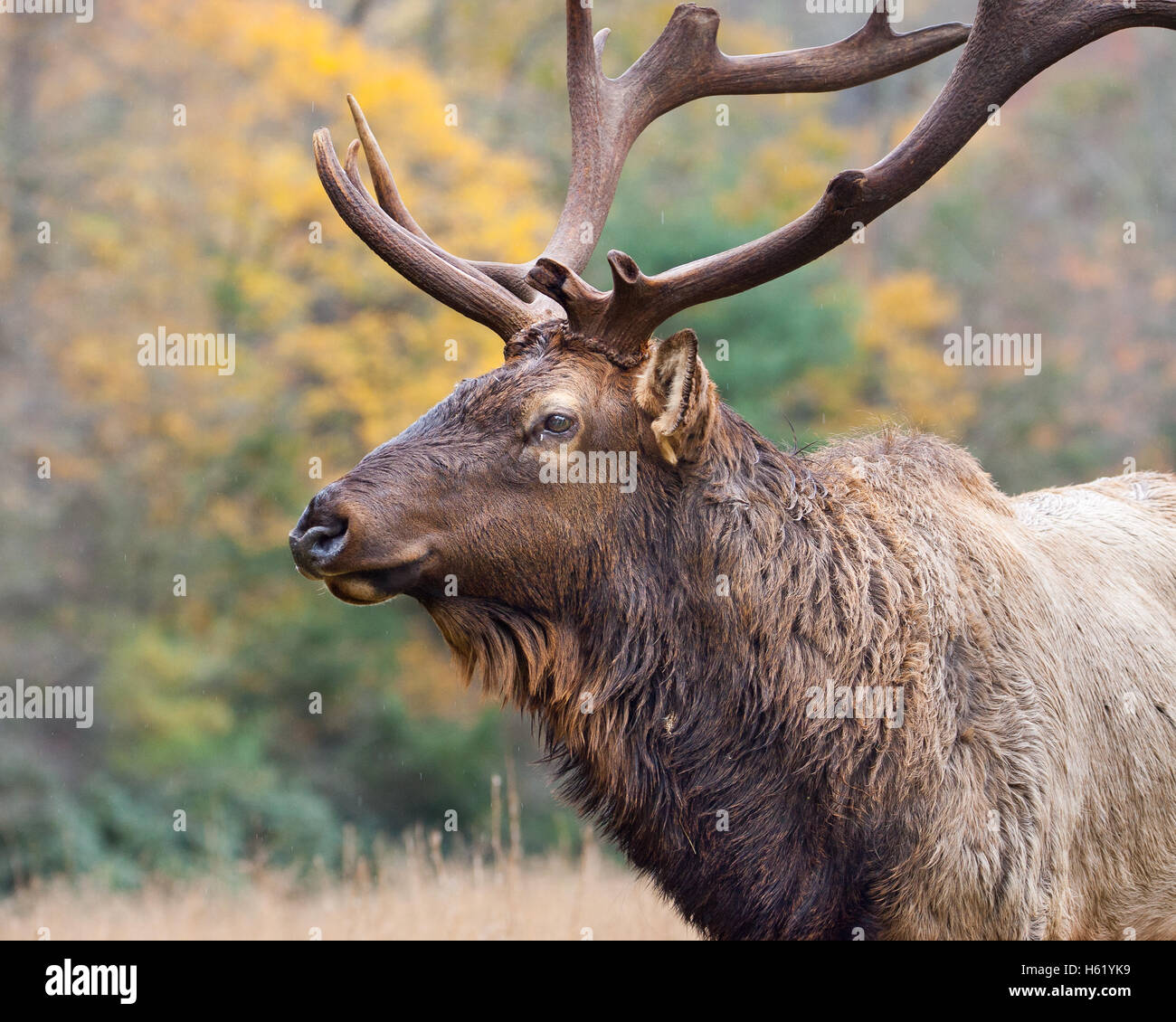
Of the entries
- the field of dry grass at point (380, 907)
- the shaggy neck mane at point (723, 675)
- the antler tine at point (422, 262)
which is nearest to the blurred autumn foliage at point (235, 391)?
the field of dry grass at point (380, 907)

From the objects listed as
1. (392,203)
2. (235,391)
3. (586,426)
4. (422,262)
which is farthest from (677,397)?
(235,391)

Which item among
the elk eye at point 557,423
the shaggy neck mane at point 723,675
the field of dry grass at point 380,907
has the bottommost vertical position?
the field of dry grass at point 380,907

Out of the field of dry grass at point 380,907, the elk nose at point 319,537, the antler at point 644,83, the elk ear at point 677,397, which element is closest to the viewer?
the elk nose at point 319,537

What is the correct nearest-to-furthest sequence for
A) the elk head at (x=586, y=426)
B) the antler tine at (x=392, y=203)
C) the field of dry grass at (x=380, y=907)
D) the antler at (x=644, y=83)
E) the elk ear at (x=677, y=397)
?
1. the elk head at (x=586, y=426)
2. the elk ear at (x=677, y=397)
3. the antler tine at (x=392, y=203)
4. the antler at (x=644, y=83)
5. the field of dry grass at (x=380, y=907)

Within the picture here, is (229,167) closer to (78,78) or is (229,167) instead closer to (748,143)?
(78,78)

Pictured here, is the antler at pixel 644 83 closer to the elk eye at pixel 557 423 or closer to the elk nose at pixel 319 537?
the elk eye at pixel 557 423

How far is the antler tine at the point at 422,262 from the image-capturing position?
4430mm

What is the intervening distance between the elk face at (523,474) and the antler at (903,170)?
0.63 feet

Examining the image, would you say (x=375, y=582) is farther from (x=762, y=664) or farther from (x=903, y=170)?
(x=903, y=170)

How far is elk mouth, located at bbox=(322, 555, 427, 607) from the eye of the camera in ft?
12.4

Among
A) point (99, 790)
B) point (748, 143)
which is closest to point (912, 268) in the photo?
point (748, 143)

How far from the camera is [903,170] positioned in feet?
13.1

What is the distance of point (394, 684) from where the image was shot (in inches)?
648

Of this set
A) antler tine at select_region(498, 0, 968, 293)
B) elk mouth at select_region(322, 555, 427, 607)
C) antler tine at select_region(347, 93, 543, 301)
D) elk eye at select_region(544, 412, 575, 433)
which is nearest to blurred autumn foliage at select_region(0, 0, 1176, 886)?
antler tine at select_region(498, 0, 968, 293)
